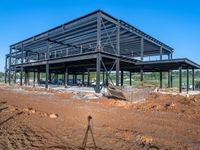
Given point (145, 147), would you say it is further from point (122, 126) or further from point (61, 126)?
point (61, 126)

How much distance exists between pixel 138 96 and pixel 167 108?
162 inches

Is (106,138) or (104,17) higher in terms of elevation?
(104,17)

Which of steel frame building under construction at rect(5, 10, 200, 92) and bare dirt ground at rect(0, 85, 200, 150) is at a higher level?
steel frame building under construction at rect(5, 10, 200, 92)

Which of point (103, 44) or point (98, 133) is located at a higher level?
point (103, 44)

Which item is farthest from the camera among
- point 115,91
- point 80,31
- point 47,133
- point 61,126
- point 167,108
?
point 80,31

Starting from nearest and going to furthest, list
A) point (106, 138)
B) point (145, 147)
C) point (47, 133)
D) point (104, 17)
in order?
point (145, 147) → point (106, 138) → point (47, 133) → point (104, 17)

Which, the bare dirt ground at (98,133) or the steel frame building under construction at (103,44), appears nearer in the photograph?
the bare dirt ground at (98,133)

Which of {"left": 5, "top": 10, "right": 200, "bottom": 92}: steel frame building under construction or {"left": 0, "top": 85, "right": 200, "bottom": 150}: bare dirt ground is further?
{"left": 5, "top": 10, "right": 200, "bottom": 92}: steel frame building under construction

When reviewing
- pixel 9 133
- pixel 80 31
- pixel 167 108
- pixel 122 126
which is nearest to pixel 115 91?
pixel 167 108

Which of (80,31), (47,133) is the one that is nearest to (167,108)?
(47,133)

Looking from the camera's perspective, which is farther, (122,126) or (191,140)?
(122,126)

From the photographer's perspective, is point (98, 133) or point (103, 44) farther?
point (103, 44)

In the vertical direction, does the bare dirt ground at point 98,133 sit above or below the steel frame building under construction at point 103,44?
below

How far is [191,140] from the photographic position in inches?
218
